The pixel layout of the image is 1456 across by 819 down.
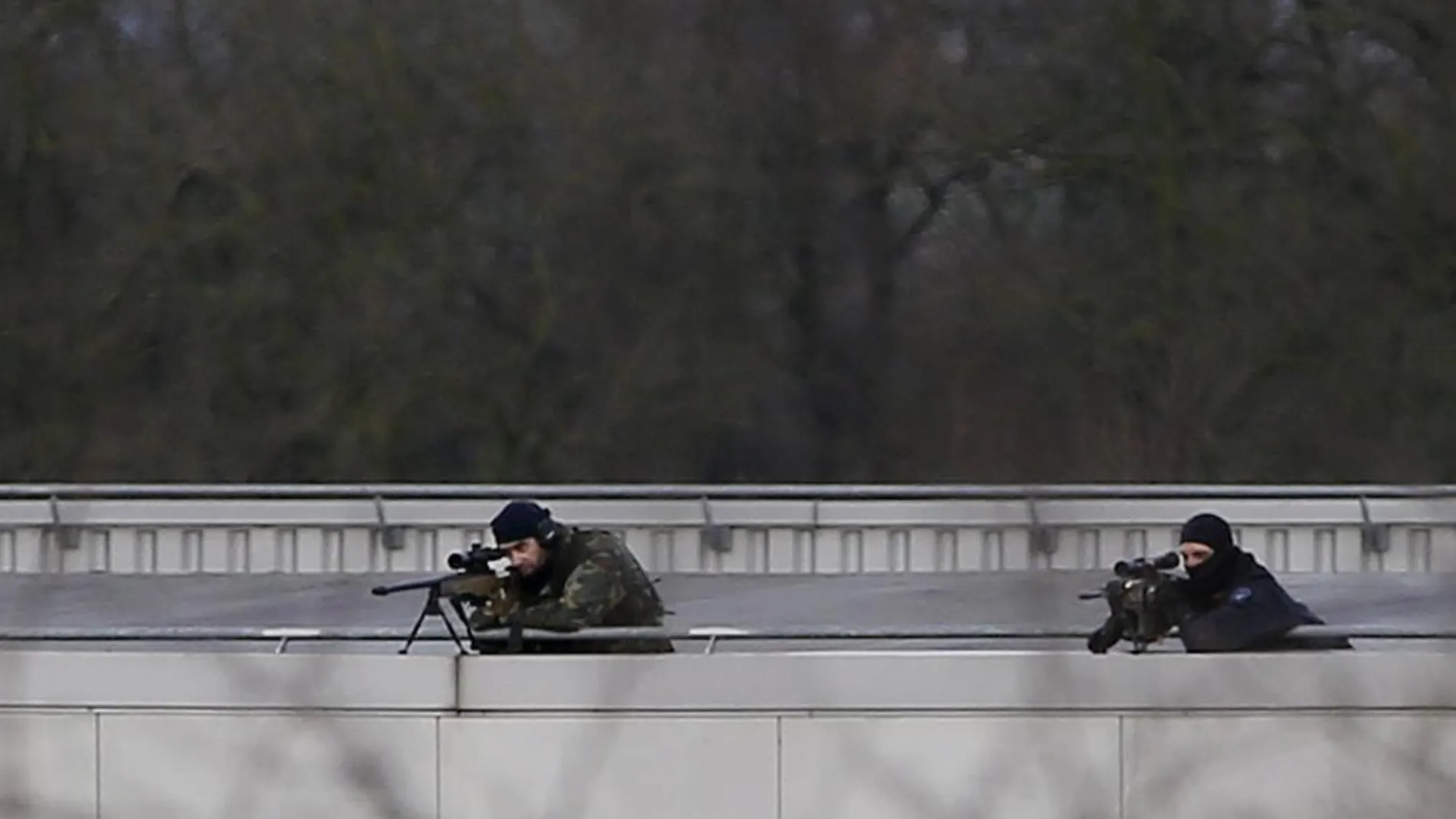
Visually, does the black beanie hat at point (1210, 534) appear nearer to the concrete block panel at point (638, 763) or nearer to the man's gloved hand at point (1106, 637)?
the man's gloved hand at point (1106, 637)

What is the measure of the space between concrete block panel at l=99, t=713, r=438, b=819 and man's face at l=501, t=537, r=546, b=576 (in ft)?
2.76

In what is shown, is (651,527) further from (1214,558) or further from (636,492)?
(1214,558)

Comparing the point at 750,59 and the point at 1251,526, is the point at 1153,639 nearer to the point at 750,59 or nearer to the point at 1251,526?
the point at 1251,526

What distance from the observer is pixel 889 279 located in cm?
2462

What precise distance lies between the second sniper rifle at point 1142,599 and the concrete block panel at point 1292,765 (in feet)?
3.04

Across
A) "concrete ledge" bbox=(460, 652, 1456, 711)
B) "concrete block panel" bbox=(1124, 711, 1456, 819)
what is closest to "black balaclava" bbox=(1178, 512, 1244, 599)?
"concrete ledge" bbox=(460, 652, 1456, 711)

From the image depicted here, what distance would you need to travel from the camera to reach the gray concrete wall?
17.8m

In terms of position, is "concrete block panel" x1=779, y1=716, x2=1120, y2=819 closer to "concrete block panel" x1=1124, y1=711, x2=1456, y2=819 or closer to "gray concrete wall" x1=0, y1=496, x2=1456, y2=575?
"concrete block panel" x1=1124, y1=711, x2=1456, y2=819

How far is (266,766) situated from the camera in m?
5.61

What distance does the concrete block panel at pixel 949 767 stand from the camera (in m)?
4.92

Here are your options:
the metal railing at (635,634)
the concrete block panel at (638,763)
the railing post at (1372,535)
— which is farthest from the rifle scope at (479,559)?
the railing post at (1372,535)

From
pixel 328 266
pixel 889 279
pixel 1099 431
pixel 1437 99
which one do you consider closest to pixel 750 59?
pixel 889 279

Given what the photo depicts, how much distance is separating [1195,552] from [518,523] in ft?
6.72

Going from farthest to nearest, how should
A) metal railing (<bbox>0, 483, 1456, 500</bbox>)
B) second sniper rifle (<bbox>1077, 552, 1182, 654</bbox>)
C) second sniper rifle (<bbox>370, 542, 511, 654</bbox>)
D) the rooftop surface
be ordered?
metal railing (<bbox>0, 483, 1456, 500</bbox>) → second sniper rifle (<bbox>370, 542, 511, 654</bbox>) → the rooftop surface → second sniper rifle (<bbox>1077, 552, 1182, 654</bbox>)
